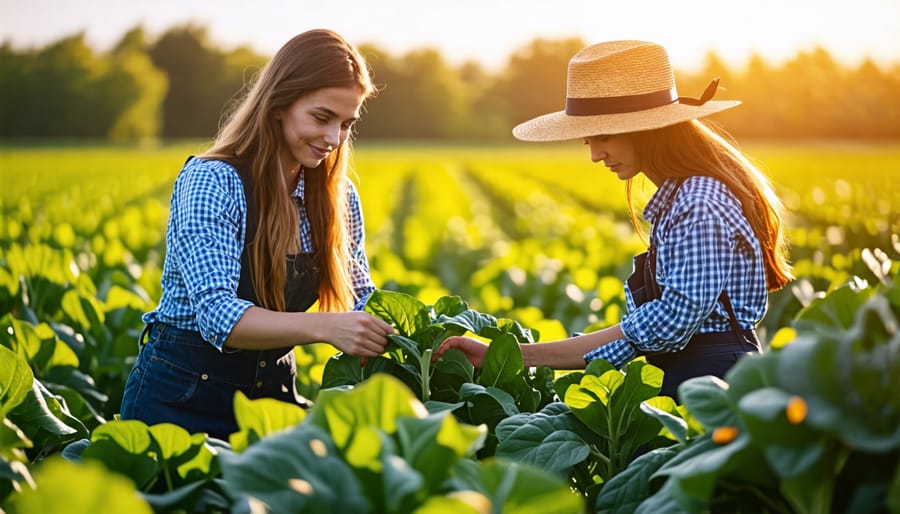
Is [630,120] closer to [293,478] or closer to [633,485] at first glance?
[633,485]

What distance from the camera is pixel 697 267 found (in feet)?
8.83

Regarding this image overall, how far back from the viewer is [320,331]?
286 centimetres

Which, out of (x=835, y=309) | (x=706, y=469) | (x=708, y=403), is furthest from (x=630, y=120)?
(x=706, y=469)

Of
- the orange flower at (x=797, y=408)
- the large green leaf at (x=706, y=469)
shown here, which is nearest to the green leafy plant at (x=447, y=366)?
the large green leaf at (x=706, y=469)

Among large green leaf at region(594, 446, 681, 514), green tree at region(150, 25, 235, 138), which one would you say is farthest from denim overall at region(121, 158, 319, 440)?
green tree at region(150, 25, 235, 138)

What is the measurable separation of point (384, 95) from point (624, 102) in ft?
336

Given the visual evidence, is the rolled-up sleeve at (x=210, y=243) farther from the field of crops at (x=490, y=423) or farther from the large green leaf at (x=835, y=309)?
the large green leaf at (x=835, y=309)

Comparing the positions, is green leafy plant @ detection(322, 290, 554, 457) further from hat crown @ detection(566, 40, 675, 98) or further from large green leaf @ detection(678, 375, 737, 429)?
large green leaf @ detection(678, 375, 737, 429)

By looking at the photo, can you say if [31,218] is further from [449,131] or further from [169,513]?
[449,131]

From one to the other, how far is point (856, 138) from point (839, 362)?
92.7 metres

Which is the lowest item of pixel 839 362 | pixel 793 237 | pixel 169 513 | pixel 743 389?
pixel 793 237

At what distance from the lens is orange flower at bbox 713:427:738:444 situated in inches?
71.5

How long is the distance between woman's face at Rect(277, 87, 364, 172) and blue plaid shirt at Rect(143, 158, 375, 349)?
0.81 feet

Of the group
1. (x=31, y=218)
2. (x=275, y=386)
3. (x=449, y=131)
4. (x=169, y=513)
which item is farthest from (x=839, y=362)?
(x=449, y=131)
